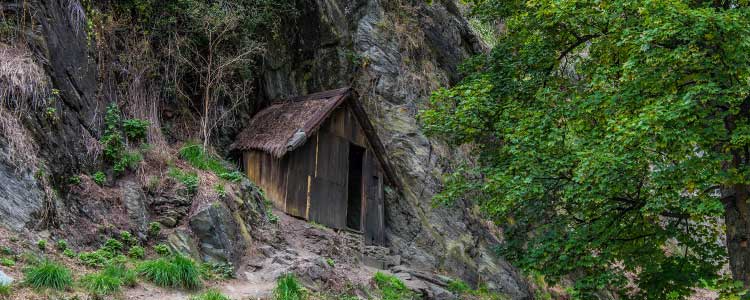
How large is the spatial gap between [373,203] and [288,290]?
698 centimetres

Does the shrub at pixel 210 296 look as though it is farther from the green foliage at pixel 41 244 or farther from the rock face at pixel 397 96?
the rock face at pixel 397 96

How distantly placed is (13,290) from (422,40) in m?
15.2

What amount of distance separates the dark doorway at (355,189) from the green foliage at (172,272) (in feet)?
24.0

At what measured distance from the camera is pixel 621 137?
960 centimetres

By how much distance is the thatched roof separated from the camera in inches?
559

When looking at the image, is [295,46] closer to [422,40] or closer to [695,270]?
[422,40]

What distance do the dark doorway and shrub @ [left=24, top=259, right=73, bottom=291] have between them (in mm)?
9182

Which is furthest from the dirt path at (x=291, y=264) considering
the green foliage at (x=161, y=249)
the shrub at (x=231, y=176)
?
the shrub at (x=231, y=176)

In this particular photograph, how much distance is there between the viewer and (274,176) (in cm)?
1472

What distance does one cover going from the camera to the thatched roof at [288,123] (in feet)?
46.5

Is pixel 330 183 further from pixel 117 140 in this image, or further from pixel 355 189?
pixel 117 140

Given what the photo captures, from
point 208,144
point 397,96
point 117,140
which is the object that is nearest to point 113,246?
point 117,140

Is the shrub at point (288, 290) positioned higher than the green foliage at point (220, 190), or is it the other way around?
the green foliage at point (220, 190)

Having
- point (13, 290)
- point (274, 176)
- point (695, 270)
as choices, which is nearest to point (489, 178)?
point (695, 270)
